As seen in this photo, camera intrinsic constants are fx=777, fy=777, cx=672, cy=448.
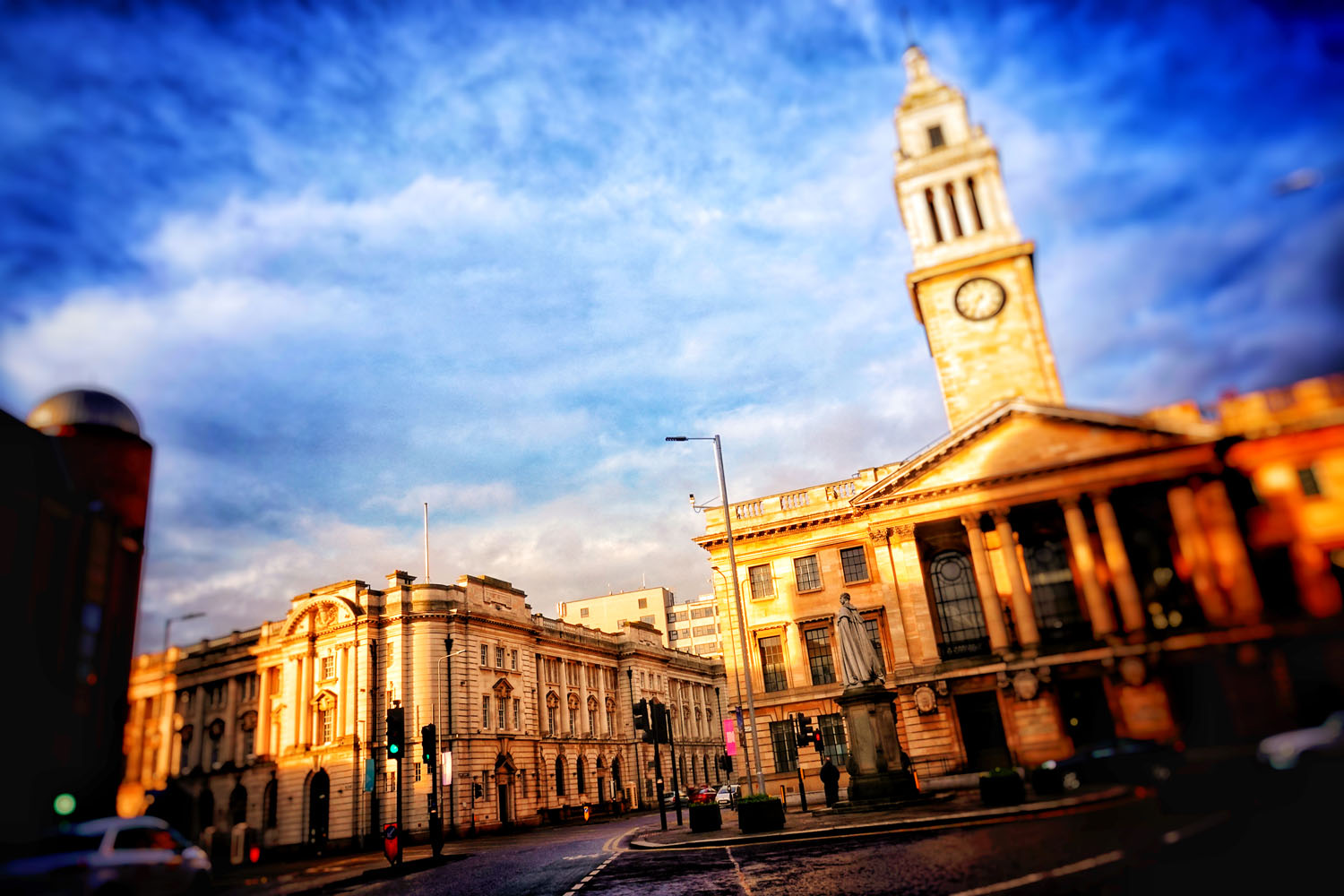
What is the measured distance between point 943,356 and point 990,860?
7.71 meters

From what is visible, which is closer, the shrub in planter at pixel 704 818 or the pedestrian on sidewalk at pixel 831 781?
the shrub in planter at pixel 704 818

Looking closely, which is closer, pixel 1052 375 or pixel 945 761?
pixel 1052 375

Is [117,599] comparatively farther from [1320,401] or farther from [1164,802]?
[1320,401]

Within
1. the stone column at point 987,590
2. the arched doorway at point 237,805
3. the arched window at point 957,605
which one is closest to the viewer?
the stone column at point 987,590

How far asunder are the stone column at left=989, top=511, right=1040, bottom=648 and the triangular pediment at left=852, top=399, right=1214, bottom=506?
49 cm

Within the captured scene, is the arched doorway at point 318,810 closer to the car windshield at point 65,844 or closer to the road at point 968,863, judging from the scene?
the road at point 968,863

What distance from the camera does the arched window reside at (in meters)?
7.32

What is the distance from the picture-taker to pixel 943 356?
28.8ft

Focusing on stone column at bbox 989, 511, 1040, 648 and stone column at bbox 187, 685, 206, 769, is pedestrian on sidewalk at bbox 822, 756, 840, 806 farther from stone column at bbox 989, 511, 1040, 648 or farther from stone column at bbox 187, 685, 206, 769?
stone column at bbox 989, 511, 1040, 648

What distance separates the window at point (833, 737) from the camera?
142 feet

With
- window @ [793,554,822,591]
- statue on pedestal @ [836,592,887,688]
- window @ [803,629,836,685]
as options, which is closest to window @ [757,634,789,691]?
window @ [803,629,836,685]

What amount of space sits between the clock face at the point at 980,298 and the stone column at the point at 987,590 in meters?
2.50

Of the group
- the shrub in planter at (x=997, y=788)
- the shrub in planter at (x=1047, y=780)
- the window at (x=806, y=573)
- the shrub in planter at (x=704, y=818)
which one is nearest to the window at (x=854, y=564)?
the window at (x=806, y=573)

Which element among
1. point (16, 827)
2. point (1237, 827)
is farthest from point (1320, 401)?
point (16, 827)
